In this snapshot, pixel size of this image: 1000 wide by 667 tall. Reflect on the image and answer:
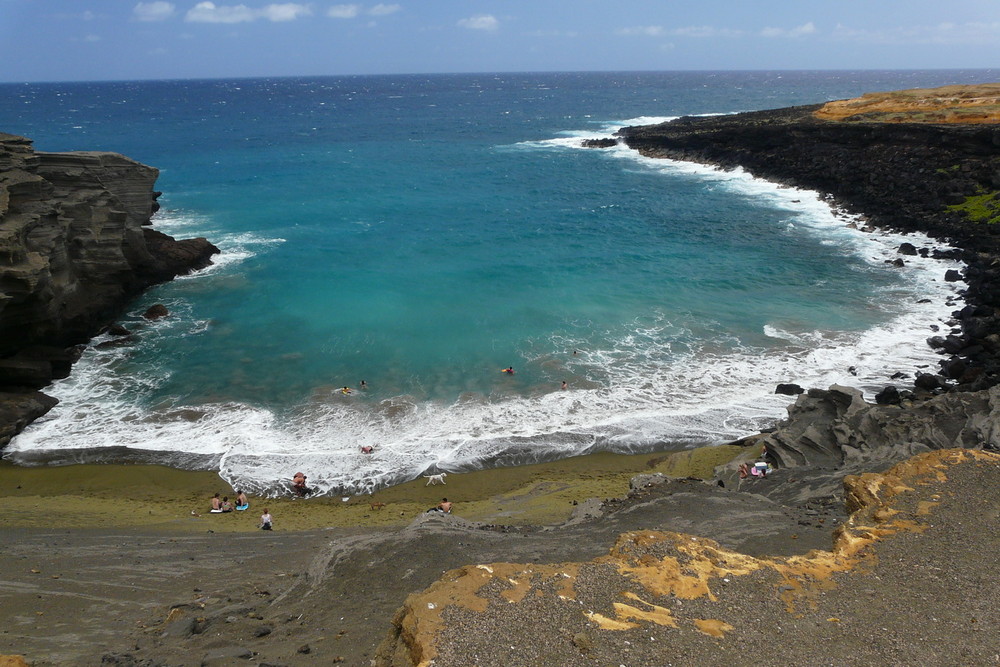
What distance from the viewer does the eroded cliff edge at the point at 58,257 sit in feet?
86.0

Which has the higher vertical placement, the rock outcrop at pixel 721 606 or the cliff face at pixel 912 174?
the cliff face at pixel 912 174

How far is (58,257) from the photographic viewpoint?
3000 centimetres

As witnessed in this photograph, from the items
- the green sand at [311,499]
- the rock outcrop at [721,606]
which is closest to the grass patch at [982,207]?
the green sand at [311,499]

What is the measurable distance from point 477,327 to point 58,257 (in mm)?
19866

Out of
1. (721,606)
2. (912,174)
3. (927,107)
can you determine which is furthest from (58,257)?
(927,107)

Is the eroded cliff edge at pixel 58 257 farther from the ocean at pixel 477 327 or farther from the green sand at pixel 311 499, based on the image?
the green sand at pixel 311 499

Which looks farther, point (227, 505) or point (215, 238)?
point (215, 238)

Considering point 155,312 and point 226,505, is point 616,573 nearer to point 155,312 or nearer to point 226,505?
point 226,505

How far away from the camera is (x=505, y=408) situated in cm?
2680

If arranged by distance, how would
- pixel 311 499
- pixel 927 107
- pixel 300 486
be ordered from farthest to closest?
pixel 927 107 → pixel 300 486 → pixel 311 499

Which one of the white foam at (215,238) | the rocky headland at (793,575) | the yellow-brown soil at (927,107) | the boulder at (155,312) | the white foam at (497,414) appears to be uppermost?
the yellow-brown soil at (927,107)

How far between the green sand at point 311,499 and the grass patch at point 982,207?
1375 inches

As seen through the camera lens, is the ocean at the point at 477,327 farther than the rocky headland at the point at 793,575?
Yes

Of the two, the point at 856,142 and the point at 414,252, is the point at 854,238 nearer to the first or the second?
the point at 856,142
